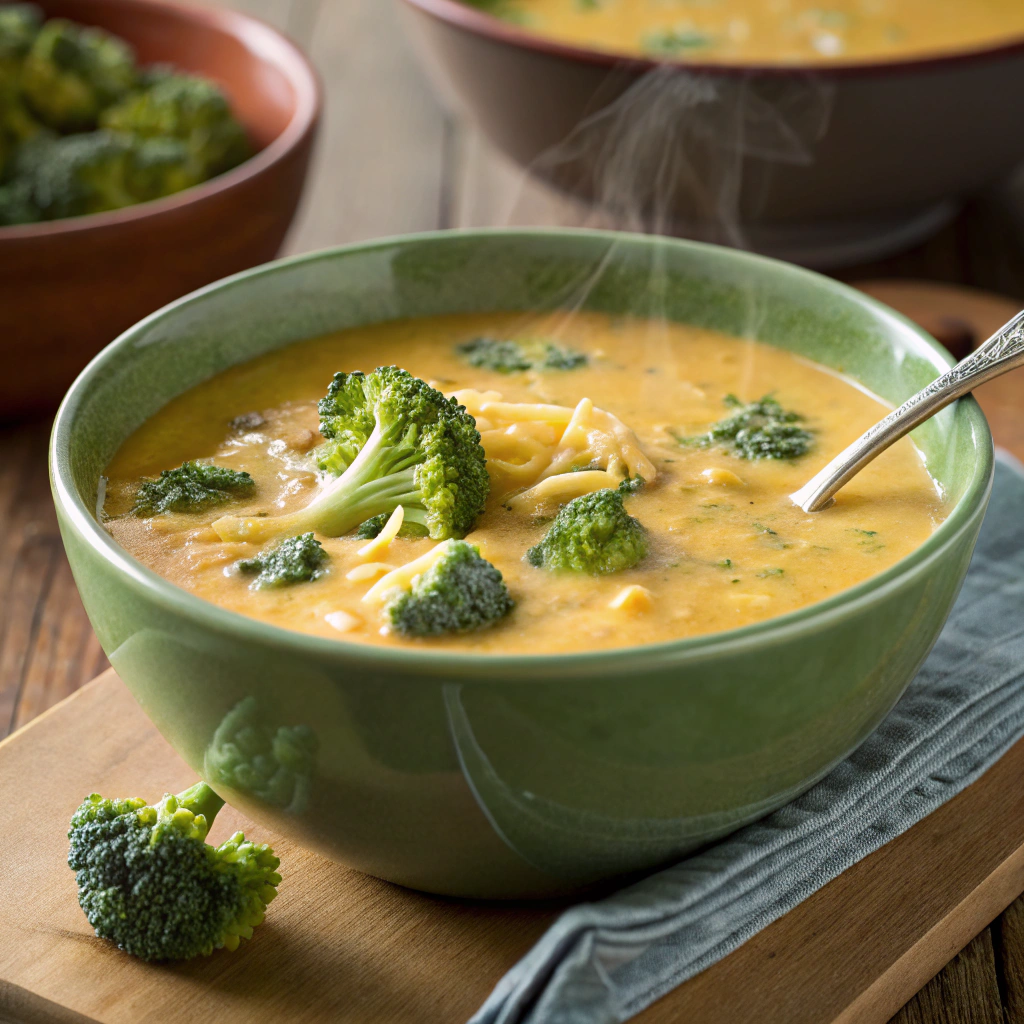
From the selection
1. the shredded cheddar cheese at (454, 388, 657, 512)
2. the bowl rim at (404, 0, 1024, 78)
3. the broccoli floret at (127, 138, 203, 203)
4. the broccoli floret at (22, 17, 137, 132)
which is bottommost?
the broccoli floret at (127, 138, 203, 203)

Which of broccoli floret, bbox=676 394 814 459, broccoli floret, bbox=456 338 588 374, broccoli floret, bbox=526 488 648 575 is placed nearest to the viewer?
broccoli floret, bbox=526 488 648 575

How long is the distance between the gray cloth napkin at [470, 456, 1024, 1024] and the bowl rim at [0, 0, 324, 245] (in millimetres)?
2212

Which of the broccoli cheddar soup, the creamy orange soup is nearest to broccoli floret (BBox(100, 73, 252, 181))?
the creamy orange soup

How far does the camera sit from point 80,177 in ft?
12.9

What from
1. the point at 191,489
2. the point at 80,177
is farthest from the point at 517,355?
the point at 80,177

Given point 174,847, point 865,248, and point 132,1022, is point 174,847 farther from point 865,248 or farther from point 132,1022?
point 865,248

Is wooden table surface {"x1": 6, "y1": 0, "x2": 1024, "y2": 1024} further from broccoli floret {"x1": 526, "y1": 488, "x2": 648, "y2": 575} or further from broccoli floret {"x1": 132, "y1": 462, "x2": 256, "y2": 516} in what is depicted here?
broccoli floret {"x1": 132, "y1": 462, "x2": 256, "y2": 516}

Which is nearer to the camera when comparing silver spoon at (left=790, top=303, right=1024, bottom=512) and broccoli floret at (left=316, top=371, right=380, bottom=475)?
silver spoon at (left=790, top=303, right=1024, bottom=512)

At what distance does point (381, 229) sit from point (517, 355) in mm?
2185

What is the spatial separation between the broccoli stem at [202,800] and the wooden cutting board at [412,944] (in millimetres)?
78

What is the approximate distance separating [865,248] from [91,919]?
3429 mm

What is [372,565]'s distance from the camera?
2055 mm

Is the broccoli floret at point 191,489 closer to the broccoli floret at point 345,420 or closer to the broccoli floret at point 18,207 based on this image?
the broccoli floret at point 345,420

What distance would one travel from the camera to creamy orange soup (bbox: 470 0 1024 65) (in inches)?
173
